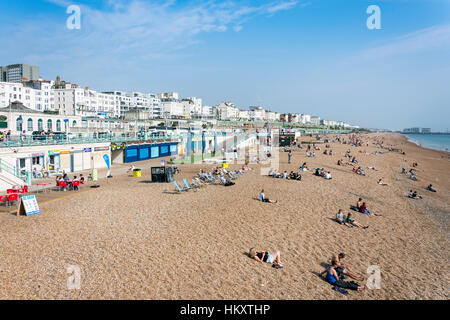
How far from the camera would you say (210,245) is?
27.0 ft

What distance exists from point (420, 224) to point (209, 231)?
8861mm

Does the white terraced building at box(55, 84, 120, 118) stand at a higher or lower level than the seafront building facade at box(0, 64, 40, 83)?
lower

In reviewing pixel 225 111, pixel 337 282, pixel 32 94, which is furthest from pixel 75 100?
pixel 225 111

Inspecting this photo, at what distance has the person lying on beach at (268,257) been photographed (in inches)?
293

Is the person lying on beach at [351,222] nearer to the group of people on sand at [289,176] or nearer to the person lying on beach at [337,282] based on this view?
the person lying on beach at [337,282]

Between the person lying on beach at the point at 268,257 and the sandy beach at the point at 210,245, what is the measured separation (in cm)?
20

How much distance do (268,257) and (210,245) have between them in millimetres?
1700

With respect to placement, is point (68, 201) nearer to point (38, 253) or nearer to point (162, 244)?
point (38, 253)

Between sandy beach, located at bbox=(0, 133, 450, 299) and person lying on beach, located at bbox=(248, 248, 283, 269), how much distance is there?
0.67ft

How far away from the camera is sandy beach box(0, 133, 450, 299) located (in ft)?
20.6

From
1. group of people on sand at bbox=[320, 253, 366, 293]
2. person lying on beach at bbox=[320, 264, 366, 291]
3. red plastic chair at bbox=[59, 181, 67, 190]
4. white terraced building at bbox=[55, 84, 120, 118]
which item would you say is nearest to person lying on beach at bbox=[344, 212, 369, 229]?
group of people on sand at bbox=[320, 253, 366, 293]

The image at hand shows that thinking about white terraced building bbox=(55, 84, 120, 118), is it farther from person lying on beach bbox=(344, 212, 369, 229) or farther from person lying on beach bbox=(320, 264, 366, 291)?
person lying on beach bbox=(320, 264, 366, 291)

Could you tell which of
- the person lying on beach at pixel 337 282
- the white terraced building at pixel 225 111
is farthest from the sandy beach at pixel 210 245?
the white terraced building at pixel 225 111
